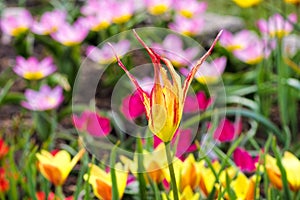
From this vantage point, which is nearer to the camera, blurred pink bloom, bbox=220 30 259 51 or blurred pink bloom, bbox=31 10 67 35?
blurred pink bloom, bbox=220 30 259 51

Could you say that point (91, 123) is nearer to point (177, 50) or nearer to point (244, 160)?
point (244, 160)

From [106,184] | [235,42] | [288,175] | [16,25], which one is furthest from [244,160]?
[16,25]

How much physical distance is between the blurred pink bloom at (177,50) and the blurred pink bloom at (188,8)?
A: 16cm

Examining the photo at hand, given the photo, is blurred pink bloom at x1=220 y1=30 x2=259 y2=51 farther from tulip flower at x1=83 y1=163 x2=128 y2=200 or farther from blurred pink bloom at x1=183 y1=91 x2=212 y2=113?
tulip flower at x1=83 y1=163 x2=128 y2=200

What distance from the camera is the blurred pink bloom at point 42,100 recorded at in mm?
2037

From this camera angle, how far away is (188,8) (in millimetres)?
2568

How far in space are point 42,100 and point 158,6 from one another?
707 millimetres

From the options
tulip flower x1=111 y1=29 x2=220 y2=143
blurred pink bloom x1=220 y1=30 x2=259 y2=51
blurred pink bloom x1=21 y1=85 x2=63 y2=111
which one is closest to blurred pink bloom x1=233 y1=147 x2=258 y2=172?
tulip flower x1=111 y1=29 x2=220 y2=143

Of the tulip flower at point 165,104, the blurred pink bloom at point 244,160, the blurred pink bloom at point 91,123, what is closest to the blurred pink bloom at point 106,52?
the blurred pink bloom at point 91,123

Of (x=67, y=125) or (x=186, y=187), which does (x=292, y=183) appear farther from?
(x=67, y=125)

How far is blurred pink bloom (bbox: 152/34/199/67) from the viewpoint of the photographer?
2139 millimetres

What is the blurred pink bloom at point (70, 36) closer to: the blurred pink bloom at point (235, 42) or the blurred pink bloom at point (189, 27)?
the blurred pink bloom at point (189, 27)

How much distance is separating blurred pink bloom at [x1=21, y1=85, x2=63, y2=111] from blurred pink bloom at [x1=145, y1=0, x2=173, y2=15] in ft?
2.00

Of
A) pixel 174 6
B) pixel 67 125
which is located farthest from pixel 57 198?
pixel 174 6
